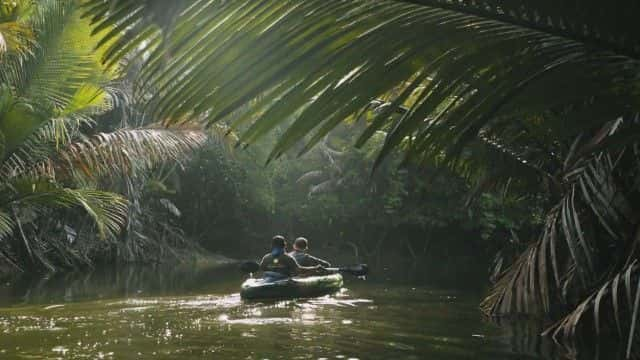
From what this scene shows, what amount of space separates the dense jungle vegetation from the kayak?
2744mm

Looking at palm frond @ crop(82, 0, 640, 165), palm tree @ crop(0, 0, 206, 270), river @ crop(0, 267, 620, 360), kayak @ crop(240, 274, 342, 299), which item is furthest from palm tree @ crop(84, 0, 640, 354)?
kayak @ crop(240, 274, 342, 299)

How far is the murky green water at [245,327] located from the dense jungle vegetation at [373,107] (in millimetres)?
901

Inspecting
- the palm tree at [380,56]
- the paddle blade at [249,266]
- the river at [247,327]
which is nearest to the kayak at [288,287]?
the river at [247,327]

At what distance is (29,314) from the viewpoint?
1162cm

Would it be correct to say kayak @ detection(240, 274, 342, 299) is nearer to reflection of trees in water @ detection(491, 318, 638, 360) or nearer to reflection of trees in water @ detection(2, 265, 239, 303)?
reflection of trees in water @ detection(2, 265, 239, 303)

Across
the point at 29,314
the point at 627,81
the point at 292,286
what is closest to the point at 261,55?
the point at 627,81

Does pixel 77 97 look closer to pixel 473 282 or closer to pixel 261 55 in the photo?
pixel 261 55

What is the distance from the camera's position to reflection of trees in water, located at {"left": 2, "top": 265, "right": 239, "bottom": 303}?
15.0 meters

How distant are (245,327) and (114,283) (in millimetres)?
8496

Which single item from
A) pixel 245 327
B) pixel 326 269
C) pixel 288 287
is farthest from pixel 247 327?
pixel 326 269

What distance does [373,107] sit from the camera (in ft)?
24.0

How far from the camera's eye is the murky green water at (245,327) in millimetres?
8758

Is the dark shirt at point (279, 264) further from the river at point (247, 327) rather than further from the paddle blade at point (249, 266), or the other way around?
the river at point (247, 327)

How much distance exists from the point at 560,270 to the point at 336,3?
7.35m
